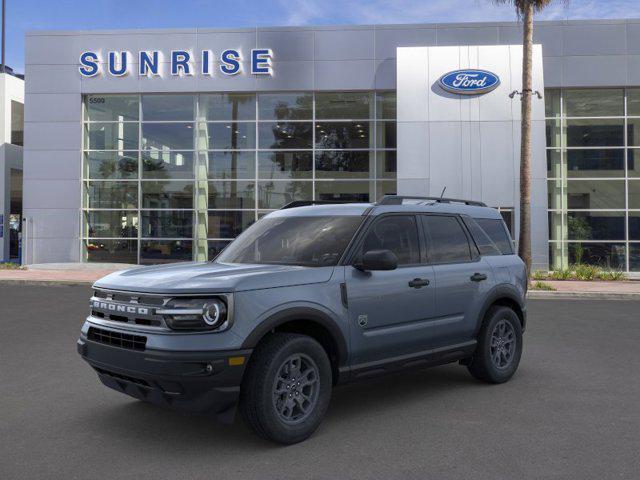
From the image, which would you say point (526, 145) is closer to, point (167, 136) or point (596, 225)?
point (596, 225)

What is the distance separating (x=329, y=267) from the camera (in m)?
5.02

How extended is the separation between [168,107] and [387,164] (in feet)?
30.8

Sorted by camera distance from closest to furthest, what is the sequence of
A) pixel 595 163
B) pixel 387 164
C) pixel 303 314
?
pixel 303 314 → pixel 595 163 → pixel 387 164

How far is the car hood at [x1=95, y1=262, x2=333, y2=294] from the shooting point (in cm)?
438

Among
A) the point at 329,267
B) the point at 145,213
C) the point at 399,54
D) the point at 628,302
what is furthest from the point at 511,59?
the point at 329,267

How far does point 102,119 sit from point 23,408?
2251 centimetres

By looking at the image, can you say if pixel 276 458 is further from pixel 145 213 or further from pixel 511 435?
pixel 145 213

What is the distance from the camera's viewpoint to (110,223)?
1022 inches

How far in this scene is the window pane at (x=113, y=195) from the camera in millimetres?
25969

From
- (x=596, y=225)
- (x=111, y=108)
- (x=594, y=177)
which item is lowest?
(x=596, y=225)

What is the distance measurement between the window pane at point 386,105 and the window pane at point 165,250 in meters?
9.44

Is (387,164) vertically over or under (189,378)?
over

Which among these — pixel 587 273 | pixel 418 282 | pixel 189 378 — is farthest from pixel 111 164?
pixel 189 378

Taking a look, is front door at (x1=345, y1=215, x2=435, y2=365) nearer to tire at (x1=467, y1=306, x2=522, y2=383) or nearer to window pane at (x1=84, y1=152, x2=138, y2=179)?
tire at (x1=467, y1=306, x2=522, y2=383)
